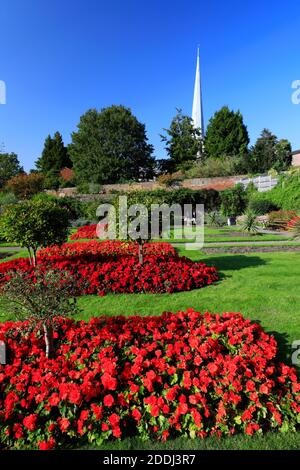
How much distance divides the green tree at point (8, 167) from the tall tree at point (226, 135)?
34.0 meters

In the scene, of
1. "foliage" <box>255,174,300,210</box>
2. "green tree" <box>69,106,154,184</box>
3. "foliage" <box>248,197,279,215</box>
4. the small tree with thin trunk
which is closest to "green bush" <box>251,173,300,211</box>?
"foliage" <box>255,174,300,210</box>

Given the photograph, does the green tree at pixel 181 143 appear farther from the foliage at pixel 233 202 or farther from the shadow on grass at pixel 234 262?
the shadow on grass at pixel 234 262

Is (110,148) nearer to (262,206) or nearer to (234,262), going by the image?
(262,206)

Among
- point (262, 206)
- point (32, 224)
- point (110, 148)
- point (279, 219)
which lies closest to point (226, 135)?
point (110, 148)

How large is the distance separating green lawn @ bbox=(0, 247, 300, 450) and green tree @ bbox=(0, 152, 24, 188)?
Result: 4902 cm

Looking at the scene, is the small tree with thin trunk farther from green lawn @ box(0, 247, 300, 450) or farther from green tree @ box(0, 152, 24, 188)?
green tree @ box(0, 152, 24, 188)

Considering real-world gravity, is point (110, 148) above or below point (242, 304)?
above

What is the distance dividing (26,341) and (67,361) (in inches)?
31.5

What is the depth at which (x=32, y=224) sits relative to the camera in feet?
24.2

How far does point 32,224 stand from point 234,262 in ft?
20.2

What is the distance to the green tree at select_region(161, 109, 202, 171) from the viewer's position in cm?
4828

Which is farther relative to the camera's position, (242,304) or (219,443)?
(242,304)

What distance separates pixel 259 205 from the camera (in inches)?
931

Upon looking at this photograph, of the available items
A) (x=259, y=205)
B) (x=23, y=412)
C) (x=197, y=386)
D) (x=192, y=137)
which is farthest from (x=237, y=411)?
(x=192, y=137)
